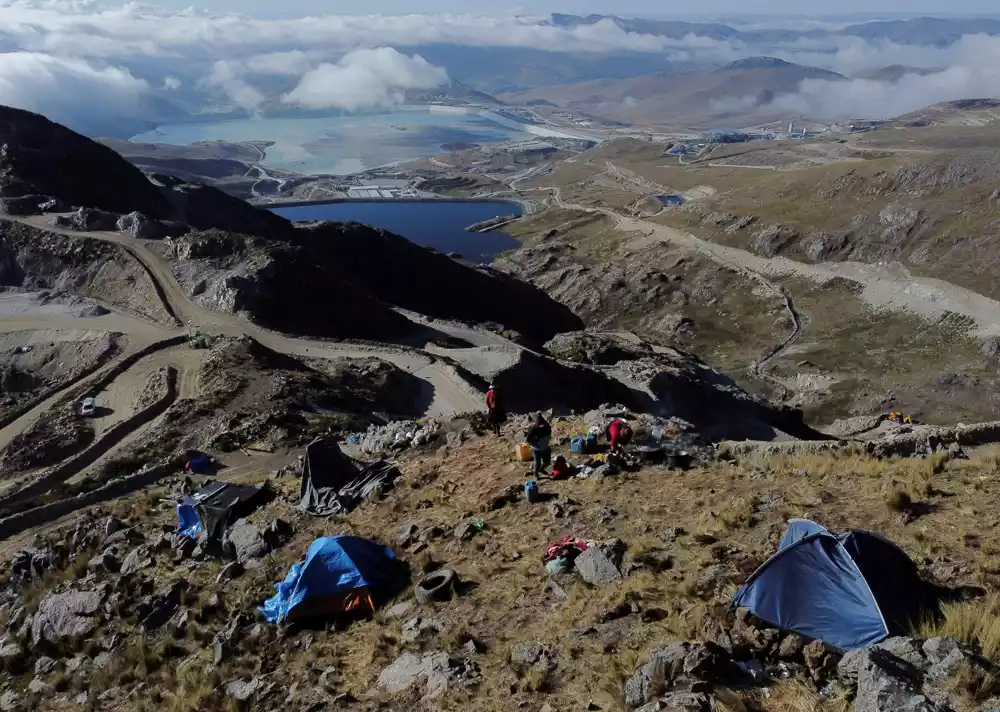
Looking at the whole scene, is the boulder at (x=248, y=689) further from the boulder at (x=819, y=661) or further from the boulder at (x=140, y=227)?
the boulder at (x=140, y=227)

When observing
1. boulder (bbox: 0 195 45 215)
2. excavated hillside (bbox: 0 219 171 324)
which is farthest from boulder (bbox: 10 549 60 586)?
boulder (bbox: 0 195 45 215)

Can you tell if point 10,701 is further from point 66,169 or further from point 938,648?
point 66,169

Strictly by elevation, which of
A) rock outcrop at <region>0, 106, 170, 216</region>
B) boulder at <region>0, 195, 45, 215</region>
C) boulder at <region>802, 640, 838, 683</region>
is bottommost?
boulder at <region>802, 640, 838, 683</region>

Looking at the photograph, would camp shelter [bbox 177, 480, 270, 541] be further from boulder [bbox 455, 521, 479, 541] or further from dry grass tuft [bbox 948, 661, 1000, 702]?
dry grass tuft [bbox 948, 661, 1000, 702]

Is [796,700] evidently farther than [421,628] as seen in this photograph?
No

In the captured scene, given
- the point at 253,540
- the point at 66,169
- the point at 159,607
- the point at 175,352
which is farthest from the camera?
the point at 66,169

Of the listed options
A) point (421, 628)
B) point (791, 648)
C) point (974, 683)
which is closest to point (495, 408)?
point (421, 628)

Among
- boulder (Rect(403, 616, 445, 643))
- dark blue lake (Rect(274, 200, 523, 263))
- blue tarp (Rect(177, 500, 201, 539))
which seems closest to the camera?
boulder (Rect(403, 616, 445, 643))
